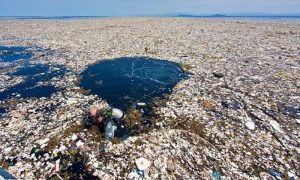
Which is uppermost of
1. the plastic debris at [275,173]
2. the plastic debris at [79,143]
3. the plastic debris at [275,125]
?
the plastic debris at [79,143]

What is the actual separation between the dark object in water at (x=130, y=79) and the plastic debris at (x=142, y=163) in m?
3.53

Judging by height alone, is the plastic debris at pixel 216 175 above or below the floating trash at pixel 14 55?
above

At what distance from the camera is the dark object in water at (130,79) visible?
36.8 feet

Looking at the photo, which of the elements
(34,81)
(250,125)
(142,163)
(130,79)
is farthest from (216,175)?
(34,81)

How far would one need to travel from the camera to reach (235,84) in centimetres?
1237

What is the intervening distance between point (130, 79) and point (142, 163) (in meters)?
7.70

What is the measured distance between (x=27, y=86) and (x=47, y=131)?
18.8 ft

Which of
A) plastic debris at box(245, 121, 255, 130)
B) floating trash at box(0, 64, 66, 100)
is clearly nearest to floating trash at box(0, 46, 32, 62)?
floating trash at box(0, 64, 66, 100)

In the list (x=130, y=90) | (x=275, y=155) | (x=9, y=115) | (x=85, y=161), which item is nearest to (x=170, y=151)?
(x=85, y=161)

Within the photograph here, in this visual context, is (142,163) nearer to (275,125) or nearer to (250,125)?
(250,125)

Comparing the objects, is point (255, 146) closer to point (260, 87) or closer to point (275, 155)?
point (275, 155)

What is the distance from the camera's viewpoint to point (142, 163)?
21.6ft

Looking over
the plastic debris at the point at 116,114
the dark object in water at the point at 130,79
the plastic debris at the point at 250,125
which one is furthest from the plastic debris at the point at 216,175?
the dark object in water at the point at 130,79

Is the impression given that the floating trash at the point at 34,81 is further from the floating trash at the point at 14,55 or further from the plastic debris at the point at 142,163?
the plastic debris at the point at 142,163
